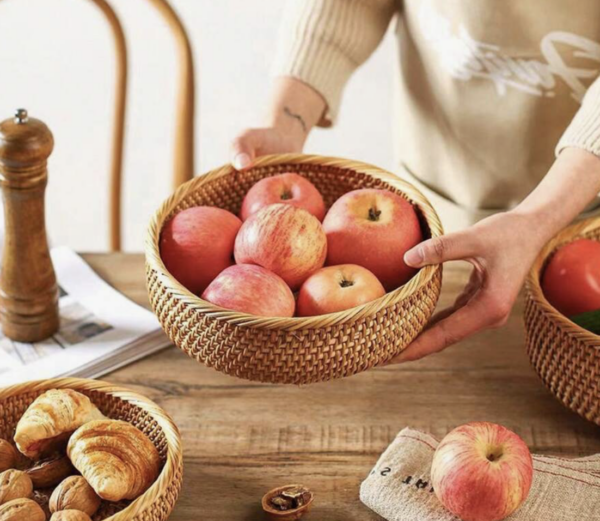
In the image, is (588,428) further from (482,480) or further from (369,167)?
(369,167)

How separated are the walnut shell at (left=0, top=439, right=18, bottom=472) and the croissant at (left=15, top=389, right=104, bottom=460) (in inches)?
0.8

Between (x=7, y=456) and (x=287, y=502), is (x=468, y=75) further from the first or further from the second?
(x=7, y=456)

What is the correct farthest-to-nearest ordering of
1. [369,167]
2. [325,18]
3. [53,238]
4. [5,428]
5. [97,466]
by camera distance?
[53,238] → [325,18] → [369,167] → [5,428] → [97,466]

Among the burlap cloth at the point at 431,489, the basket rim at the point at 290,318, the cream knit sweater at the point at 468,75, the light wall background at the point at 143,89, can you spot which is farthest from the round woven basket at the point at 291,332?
the light wall background at the point at 143,89

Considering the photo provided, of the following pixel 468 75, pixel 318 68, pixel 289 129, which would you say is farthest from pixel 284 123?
pixel 468 75

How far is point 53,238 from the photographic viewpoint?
261 centimetres

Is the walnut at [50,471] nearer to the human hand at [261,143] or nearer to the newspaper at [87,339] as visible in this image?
the newspaper at [87,339]

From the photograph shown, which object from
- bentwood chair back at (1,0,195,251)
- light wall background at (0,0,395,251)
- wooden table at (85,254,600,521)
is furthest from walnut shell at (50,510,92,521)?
light wall background at (0,0,395,251)

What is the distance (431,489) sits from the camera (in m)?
0.89

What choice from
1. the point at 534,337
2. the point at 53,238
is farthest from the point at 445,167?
the point at 53,238

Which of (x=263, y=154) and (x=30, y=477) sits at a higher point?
(x=263, y=154)

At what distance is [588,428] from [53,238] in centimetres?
193

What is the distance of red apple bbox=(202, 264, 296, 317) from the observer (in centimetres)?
87

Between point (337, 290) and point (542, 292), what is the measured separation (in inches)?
10.6
